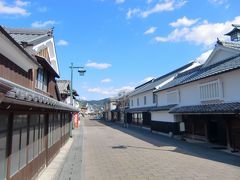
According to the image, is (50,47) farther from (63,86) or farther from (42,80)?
(63,86)

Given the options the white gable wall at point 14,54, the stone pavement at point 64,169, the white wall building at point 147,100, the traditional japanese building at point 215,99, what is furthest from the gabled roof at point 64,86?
the white gable wall at point 14,54

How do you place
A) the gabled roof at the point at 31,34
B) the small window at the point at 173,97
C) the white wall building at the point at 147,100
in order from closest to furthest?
1. the gabled roof at the point at 31,34
2. the small window at the point at 173,97
3. the white wall building at the point at 147,100

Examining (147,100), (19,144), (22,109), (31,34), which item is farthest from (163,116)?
(22,109)

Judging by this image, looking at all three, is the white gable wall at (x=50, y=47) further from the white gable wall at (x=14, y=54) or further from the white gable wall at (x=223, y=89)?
the white gable wall at (x=223, y=89)

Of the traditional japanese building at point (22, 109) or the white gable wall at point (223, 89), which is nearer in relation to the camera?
the traditional japanese building at point (22, 109)

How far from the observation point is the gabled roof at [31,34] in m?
13.7

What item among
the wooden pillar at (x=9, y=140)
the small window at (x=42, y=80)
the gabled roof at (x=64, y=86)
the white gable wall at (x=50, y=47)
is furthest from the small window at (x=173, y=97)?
the wooden pillar at (x=9, y=140)

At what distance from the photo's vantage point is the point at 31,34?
1550cm

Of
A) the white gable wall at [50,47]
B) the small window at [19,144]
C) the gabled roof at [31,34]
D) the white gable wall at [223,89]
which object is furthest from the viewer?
the white gable wall at [223,89]

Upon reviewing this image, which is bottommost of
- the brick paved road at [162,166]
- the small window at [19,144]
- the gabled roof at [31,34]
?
the brick paved road at [162,166]

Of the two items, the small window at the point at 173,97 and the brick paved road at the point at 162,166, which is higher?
the small window at the point at 173,97

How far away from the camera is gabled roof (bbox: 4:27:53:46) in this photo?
13656 millimetres

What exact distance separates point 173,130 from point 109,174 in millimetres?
16238

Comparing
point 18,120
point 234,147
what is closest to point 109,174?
point 18,120
